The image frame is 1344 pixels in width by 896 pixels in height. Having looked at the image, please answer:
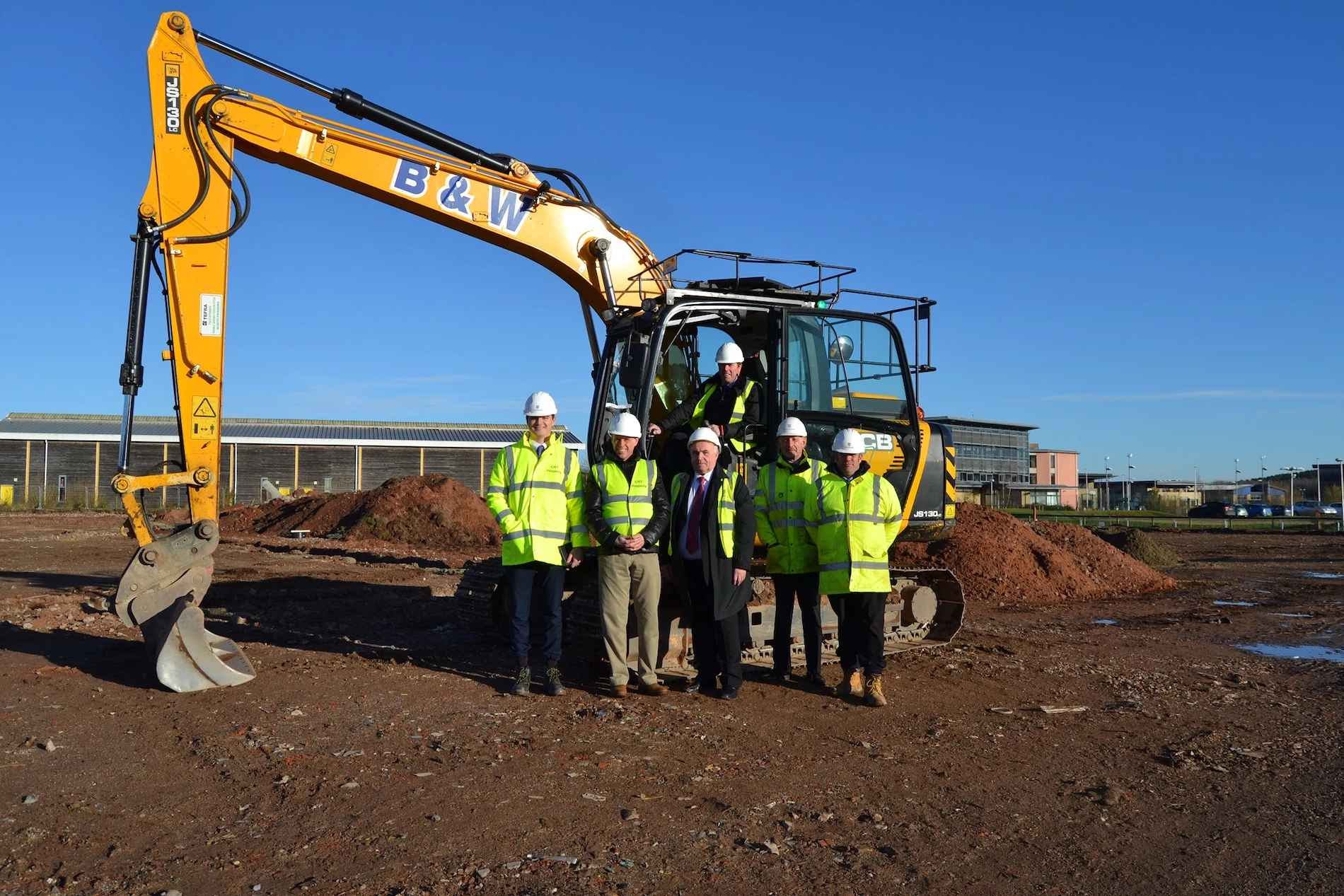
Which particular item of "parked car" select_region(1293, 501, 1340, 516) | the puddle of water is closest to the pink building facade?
"parked car" select_region(1293, 501, 1340, 516)

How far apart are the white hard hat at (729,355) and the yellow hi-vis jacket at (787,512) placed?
0.84 meters

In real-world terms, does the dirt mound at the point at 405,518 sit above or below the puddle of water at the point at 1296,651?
above

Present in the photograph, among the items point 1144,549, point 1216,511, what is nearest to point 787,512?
point 1144,549

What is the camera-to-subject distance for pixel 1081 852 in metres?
4.53

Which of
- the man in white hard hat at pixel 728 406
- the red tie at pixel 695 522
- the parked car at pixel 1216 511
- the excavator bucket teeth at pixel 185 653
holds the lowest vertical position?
the excavator bucket teeth at pixel 185 653

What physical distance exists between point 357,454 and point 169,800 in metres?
38.1

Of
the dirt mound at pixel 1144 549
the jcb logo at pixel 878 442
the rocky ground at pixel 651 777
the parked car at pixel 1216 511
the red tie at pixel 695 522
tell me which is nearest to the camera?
the rocky ground at pixel 651 777

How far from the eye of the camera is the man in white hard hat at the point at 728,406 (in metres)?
7.98

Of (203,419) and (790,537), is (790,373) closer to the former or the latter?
(790,537)

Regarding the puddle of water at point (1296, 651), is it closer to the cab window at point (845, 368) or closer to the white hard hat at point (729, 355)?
the cab window at point (845, 368)

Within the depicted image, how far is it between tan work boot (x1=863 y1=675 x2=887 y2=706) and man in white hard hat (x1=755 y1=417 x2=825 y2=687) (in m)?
0.57

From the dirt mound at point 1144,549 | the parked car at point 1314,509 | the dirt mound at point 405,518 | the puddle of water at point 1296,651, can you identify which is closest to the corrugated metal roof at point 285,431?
the dirt mound at point 405,518

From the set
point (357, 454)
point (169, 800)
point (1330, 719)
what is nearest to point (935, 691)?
point (1330, 719)

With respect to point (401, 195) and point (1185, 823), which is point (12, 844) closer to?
point (1185, 823)
